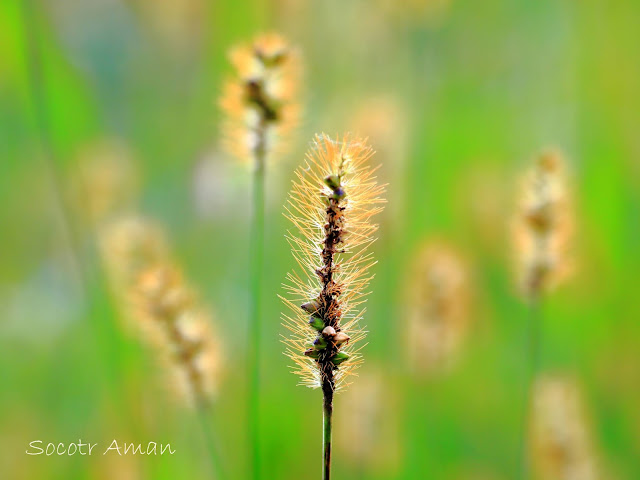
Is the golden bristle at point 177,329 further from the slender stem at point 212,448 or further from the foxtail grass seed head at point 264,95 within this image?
the foxtail grass seed head at point 264,95

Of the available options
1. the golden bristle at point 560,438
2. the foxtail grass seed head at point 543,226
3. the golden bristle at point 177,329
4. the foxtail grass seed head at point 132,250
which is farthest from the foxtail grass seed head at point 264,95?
the golden bristle at point 560,438

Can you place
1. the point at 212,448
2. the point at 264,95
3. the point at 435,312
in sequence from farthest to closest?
the point at 435,312 < the point at 212,448 < the point at 264,95

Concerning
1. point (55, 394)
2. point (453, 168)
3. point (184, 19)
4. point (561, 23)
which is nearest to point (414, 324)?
point (55, 394)

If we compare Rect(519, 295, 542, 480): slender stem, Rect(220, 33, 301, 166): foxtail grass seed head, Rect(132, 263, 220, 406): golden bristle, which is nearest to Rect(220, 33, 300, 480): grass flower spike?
Rect(220, 33, 301, 166): foxtail grass seed head

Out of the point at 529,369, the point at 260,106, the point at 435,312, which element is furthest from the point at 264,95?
the point at 529,369

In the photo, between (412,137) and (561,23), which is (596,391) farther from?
(561,23)

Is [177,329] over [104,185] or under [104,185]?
under

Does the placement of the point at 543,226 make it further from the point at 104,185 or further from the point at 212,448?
the point at 104,185
